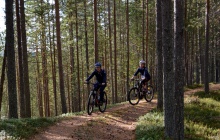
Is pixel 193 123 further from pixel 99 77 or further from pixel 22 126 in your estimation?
pixel 22 126

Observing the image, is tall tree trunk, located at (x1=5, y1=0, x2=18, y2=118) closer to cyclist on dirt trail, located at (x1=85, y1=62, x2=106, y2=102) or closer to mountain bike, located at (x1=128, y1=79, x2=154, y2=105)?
cyclist on dirt trail, located at (x1=85, y1=62, x2=106, y2=102)

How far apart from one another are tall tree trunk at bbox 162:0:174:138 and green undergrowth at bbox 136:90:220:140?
74cm

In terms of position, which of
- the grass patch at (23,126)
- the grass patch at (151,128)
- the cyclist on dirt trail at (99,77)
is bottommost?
the grass patch at (151,128)

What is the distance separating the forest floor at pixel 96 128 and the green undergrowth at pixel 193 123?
1.98 ft

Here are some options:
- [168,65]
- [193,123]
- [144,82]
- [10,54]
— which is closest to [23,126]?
[10,54]

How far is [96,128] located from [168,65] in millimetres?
4291

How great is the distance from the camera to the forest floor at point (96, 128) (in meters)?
8.99

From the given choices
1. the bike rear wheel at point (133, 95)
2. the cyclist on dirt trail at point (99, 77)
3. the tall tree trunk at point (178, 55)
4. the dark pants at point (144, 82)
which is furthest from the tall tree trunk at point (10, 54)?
the tall tree trunk at point (178, 55)

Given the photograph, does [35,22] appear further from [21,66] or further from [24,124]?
[24,124]

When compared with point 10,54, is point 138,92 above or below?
below

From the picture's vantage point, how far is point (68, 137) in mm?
8727

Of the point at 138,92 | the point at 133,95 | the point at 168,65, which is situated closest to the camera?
the point at 168,65

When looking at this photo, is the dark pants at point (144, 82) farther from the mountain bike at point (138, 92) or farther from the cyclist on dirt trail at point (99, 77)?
the cyclist on dirt trail at point (99, 77)

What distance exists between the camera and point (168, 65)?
7.89 m
